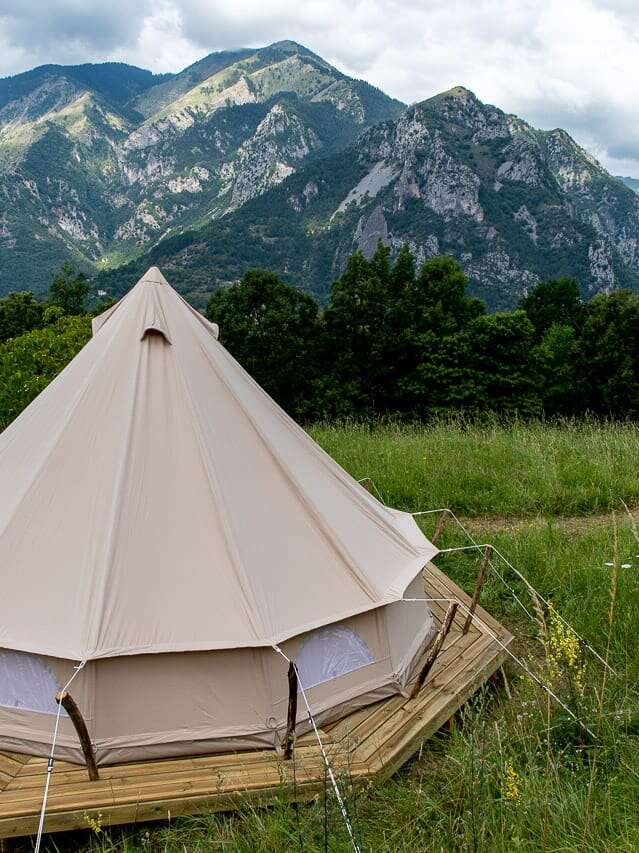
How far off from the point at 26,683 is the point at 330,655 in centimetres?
166

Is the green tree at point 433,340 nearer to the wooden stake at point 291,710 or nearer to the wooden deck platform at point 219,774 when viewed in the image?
the wooden deck platform at point 219,774

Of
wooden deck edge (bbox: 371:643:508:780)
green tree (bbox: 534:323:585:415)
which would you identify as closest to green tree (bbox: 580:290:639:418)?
green tree (bbox: 534:323:585:415)

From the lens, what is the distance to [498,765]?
114 inches

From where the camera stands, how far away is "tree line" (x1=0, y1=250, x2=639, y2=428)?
26.2m

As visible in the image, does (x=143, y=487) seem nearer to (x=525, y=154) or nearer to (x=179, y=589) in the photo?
(x=179, y=589)

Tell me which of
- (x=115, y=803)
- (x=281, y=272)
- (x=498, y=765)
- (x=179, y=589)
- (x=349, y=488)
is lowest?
(x=115, y=803)

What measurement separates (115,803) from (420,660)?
211 cm

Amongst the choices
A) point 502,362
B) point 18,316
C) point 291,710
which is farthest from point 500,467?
point 18,316

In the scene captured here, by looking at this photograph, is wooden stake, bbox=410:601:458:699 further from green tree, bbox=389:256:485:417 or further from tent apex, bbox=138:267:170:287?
green tree, bbox=389:256:485:417

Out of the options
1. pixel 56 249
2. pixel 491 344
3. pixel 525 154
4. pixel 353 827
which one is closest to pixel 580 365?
pixel 491 344

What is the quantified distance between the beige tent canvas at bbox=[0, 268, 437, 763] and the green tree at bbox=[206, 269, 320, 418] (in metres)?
22.6

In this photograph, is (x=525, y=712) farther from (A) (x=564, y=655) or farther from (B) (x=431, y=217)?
(B) (x=431, y=217)

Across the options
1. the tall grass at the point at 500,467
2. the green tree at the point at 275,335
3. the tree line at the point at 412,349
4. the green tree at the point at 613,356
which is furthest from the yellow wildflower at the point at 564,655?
the green tree at the point at 613,356

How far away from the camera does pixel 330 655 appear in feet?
12.5
